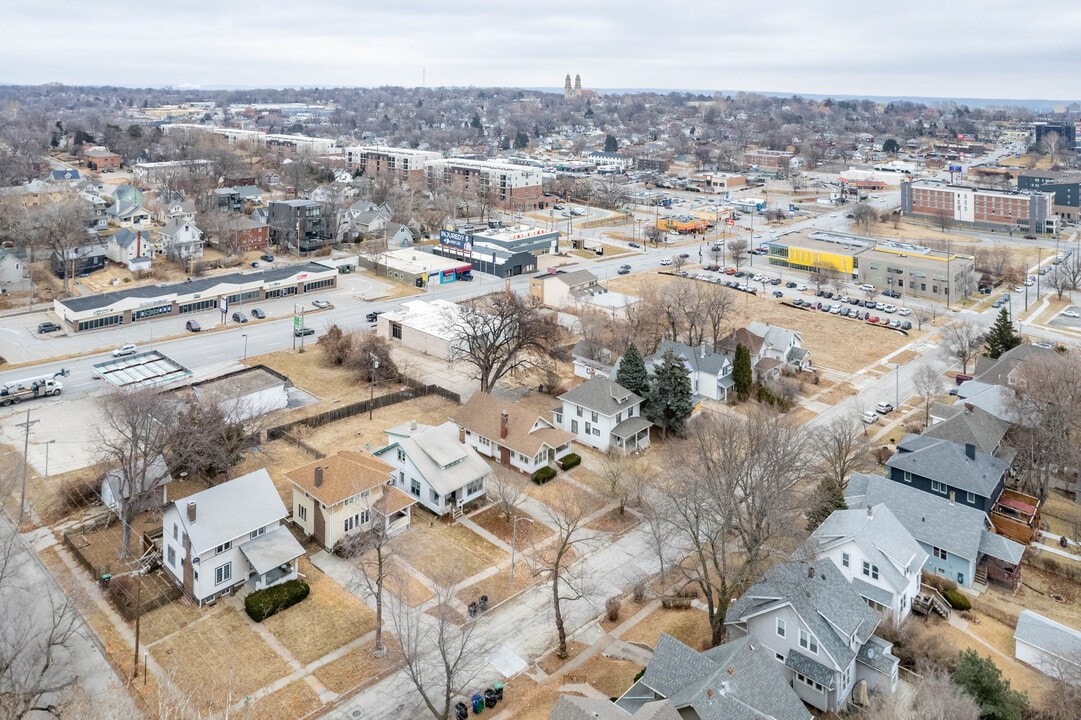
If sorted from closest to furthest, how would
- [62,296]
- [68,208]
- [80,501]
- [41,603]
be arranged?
[41,603] < [80,501] < [62,296] < [68,208]

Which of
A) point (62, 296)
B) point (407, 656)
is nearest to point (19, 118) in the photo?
point (62, 296)

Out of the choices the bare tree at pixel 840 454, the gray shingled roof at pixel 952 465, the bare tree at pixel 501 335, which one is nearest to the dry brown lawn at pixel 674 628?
the bare tree at pixel 840 454

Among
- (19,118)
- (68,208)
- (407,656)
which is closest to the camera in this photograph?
(407,656)

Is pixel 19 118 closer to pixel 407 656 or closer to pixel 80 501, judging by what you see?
pixel 80 501

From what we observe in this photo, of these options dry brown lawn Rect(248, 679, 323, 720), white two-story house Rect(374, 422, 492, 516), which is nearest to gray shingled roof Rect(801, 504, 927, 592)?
white two-story house Rect(374, 422, 492, 516)

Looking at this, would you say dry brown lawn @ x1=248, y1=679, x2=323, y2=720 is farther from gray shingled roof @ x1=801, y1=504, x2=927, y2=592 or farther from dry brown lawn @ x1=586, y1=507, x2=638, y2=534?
gray shingled roof @ x1=801, y1=504, x2=927, y2=592

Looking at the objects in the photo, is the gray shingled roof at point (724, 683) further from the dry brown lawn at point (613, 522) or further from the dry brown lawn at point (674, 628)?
the dry brown lawn at point (613, 522)
